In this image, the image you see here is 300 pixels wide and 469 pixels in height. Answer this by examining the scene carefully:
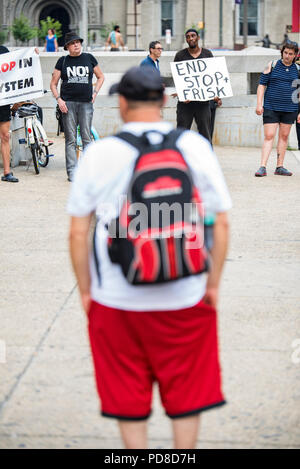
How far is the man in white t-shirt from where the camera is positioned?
292 centimetres

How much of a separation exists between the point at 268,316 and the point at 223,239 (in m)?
2.50

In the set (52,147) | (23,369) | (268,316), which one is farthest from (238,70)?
(23,369)

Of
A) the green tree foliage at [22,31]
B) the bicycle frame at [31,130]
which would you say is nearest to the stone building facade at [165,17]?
the green tree foliage at [22,31]

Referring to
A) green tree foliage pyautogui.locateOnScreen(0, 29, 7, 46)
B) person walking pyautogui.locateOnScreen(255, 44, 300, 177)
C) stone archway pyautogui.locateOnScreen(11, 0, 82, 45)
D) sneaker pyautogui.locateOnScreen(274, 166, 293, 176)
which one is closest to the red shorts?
person walking pyautogui.locateOnScreen(255, 44, 300, 177)

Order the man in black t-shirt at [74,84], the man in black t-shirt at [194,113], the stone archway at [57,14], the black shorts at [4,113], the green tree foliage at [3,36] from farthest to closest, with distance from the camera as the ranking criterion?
the stone archway at [57,14] → the green tree foliage at [3,36] → the man in black t-shirt at [194,113] → the man in black t-shirt at [74,84] → the black shorts at [4,113]

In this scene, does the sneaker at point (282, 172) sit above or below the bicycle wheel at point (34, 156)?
below

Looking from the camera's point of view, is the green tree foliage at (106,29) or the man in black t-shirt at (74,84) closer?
the man in black t-shirt at (74,84)

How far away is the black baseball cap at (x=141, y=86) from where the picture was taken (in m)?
2.94

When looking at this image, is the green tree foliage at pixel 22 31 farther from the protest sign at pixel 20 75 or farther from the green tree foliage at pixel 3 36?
the protest sign at pixel 20 75

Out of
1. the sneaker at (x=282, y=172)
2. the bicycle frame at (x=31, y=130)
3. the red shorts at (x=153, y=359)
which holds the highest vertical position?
the red shorts at (x=153, y=359)

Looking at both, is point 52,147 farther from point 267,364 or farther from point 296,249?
point 267,364

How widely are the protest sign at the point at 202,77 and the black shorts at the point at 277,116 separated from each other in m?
0.98

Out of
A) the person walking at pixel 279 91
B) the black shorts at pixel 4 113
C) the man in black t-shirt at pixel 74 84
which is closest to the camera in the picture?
the black shorts at pixel 4 113

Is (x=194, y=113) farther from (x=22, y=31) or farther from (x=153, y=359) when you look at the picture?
(x=22, y=31)
